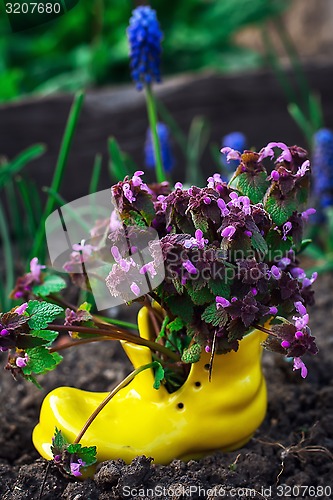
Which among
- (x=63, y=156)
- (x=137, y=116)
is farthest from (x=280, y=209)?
(x=137, y=116)

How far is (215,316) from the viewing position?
1228 millimetres

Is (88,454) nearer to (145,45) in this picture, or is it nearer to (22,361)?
(22,361)

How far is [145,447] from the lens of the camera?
53.1 inches

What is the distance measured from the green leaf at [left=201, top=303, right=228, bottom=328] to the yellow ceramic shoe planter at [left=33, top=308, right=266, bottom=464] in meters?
0.15

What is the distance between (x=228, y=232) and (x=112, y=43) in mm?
2853

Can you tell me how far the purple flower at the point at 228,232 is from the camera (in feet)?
3.95

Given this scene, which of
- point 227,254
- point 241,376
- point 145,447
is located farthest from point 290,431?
point 227,254

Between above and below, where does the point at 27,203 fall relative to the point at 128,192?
below

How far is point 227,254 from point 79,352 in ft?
3.04

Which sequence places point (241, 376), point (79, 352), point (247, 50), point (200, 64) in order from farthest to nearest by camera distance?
point (247, 50) → point (200, 64) → point (79, 352) → point (241, 376)

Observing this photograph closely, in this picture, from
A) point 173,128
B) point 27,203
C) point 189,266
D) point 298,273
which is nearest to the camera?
point 189,266

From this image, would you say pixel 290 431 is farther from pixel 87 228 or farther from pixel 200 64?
pixel 200 64

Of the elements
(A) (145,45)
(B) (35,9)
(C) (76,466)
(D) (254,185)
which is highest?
(B) (35,9)

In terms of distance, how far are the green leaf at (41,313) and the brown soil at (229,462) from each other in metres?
0.26
